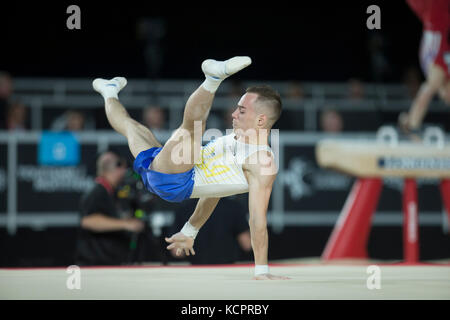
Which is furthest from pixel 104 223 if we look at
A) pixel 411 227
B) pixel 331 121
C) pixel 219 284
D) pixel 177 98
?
pixel 177 98

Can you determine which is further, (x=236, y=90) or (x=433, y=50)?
(x=236, y=90)

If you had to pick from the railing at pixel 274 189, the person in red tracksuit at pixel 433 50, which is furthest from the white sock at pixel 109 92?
the person in red tracksuit at pixel 433 50

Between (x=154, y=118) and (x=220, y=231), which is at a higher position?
(x=154, y=118)

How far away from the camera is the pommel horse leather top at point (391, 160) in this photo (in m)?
5.57

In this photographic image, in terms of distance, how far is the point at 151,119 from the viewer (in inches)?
282

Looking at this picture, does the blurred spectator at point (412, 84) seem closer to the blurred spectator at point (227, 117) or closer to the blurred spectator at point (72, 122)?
the blurred spectator at point (227, 117)

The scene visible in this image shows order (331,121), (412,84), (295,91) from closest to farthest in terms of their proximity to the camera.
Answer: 1. (331,121)
2. (295,91)
3. (412,84)

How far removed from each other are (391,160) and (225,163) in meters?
2.57

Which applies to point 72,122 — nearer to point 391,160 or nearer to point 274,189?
point 274,189

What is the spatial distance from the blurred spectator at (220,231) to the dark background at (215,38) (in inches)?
260

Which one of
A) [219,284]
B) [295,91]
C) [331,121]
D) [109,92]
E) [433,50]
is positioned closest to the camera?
[219,284]

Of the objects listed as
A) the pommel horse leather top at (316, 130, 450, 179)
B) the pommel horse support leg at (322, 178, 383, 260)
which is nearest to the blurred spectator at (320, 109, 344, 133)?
the pommel horse support leg at (322, 178, 383, 260)

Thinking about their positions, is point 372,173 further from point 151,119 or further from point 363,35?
point 363,35

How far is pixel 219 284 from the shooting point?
10.2 feet
